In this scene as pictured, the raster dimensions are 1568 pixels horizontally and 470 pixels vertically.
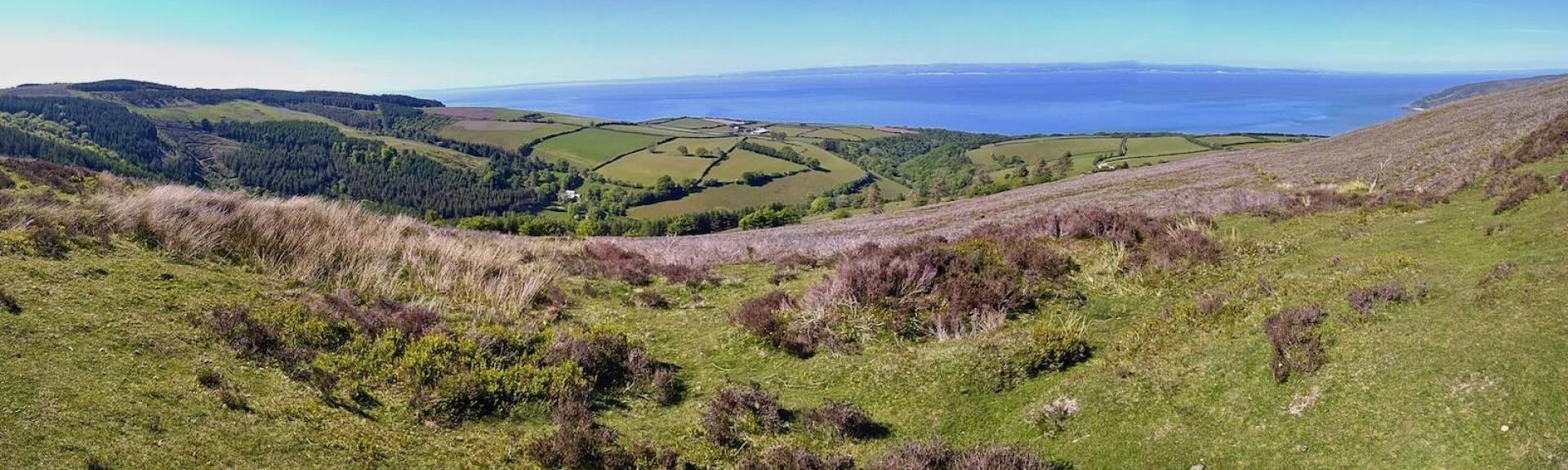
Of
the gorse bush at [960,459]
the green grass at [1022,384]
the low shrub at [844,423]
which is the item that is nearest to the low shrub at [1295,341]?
the green grass at [1022,384]

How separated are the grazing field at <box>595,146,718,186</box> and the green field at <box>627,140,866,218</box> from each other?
11.0 meters

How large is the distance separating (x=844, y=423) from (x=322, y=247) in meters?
9.59

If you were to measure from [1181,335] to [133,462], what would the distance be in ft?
32.6

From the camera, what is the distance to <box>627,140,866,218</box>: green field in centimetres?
11231

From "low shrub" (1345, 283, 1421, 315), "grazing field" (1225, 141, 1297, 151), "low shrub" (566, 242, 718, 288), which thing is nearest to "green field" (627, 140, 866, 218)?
"grazing field" (1225, 141, 1297, 151)

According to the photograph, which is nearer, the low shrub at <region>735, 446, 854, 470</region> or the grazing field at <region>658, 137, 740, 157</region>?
the low shrub at <region>735, 446, 854, 470</region>

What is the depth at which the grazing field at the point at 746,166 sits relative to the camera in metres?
135

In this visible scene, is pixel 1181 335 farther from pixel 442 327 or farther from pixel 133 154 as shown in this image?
pixel 133 154

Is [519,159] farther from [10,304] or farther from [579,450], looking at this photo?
[579,450]

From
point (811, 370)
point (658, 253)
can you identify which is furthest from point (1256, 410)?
point (658, 253)

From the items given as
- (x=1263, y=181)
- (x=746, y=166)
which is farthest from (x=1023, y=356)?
(x=746, y=166)

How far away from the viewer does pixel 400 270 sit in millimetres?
11914

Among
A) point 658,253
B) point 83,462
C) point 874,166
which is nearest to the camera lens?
point 83,462

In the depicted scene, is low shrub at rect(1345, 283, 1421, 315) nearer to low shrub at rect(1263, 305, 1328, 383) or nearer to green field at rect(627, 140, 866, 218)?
low shrub at rect(1263, 305, 1328, 383)
